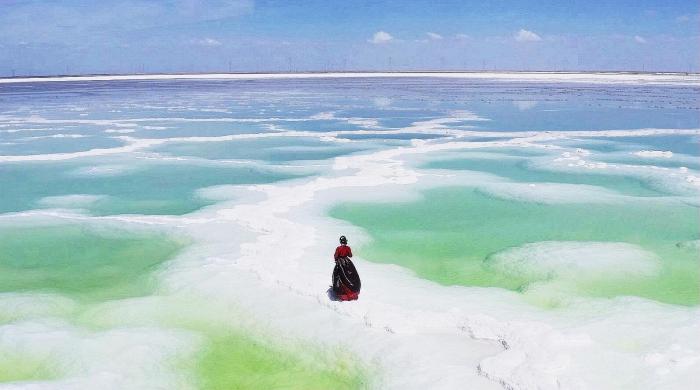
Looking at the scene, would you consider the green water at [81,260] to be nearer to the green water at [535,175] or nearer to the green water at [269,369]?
the green water at [269,369]

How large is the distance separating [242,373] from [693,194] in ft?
41.4

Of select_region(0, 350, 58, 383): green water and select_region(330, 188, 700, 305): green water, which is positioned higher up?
select_region(330, 188, 700, 305): green water

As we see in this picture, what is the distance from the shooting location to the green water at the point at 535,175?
1636 centimetres

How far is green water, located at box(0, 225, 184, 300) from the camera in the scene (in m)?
9.72

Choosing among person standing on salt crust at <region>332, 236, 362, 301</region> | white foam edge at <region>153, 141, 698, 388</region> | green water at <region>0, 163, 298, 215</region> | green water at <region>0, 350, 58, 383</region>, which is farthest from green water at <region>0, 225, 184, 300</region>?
person standing on salt crust at <region>332, 236, 362, 301</region>

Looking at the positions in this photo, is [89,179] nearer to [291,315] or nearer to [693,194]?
[291,315]

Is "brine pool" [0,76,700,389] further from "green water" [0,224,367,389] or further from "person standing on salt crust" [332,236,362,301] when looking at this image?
"person standing on salt crust" [332,236,362,301]

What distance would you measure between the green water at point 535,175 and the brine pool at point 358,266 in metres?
0.11

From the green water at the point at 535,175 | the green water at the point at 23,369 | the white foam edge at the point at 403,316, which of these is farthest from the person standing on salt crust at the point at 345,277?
the green water at the point at 535,175

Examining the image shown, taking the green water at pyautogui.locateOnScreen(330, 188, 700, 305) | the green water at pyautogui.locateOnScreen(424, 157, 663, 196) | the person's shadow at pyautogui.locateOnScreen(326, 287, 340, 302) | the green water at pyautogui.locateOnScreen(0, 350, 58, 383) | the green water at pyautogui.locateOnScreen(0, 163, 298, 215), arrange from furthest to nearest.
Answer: the green water at pyautogui.locateOnScreen(424, 157, 663, 196) → the green water at pyautogui.locateOnScreen(0, 163, 298, 215) → the green water at pyautogui.locateOnScreen(330, 188, 700, 305) → the person's shadow at pyautogui.locateOnScreen(326, 287, 340, 302) → the green water at pyautogui.locateOnScreen(0, 350, 58, 383)

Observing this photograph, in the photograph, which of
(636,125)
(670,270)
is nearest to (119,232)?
(670,270)

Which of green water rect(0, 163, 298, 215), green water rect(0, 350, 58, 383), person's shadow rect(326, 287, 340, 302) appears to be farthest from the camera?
green water rect(0, 163, 298, 215)

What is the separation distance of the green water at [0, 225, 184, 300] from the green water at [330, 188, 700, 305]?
375cm

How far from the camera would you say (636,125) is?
31.7 meters
